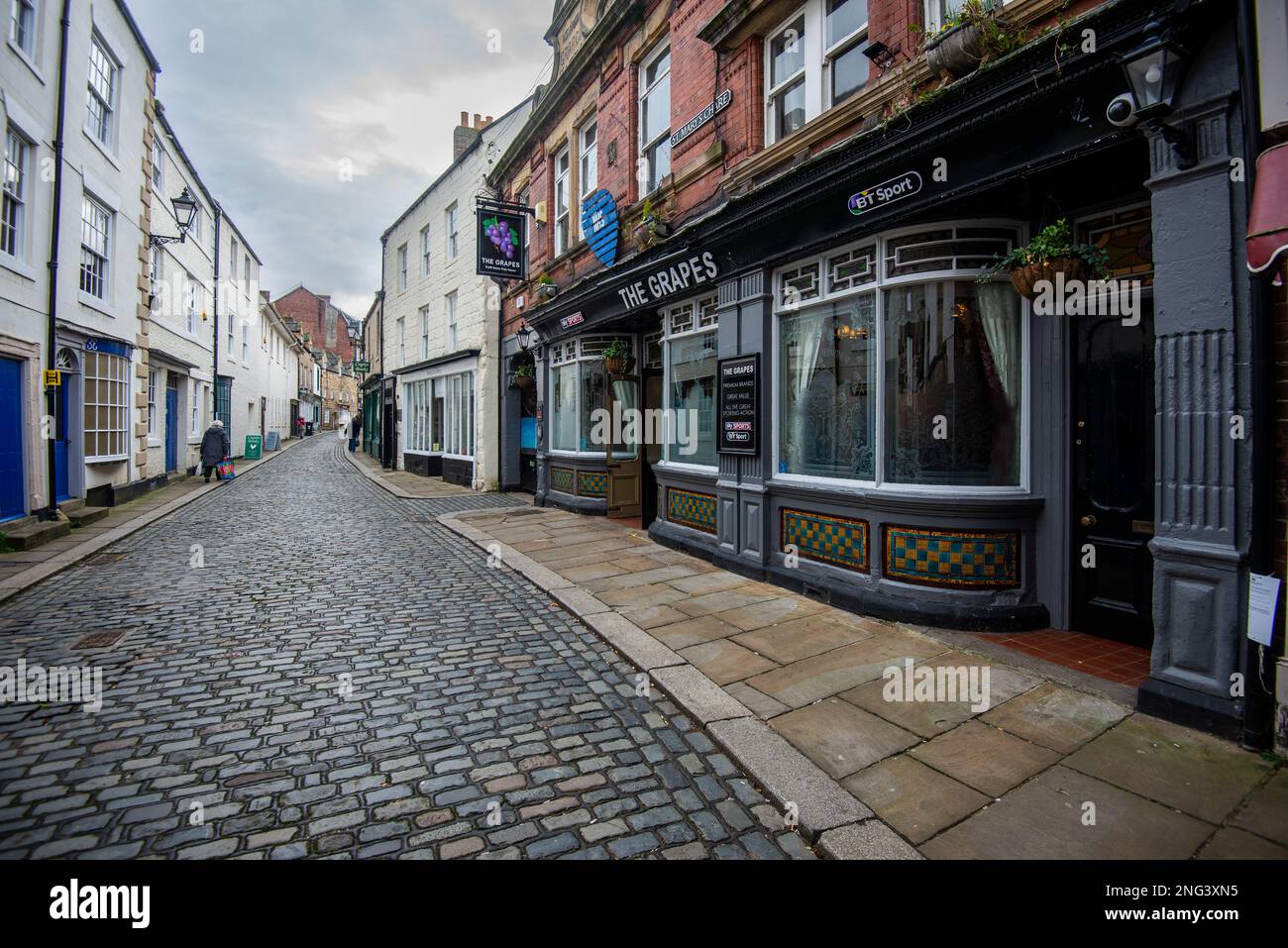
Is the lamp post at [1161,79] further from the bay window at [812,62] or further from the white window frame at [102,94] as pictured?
the white window frame at [102,94]

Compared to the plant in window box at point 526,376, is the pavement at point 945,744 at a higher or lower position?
lower

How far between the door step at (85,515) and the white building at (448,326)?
741cm

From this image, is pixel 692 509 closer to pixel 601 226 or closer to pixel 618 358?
pixel 618 358

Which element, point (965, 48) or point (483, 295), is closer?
point (965, 48)

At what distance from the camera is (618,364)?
10555 mm

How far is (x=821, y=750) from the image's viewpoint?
11.0ft

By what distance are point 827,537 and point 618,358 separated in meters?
5.47

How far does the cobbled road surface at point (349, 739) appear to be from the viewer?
2625 millimetres

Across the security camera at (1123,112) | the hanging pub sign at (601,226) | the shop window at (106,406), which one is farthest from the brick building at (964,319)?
the shop window at (106,406)

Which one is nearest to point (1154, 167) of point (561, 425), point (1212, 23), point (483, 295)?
point (1212, 23)

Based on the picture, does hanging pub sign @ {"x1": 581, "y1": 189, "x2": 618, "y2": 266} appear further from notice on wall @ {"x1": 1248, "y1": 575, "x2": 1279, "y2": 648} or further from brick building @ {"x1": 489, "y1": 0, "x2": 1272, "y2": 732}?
notice on wall @ {"x1": 1248, "y1": 575, "x2": 1279, "y2": 648}

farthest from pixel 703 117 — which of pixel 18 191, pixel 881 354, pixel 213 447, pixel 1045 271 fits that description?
pixel 213 447
